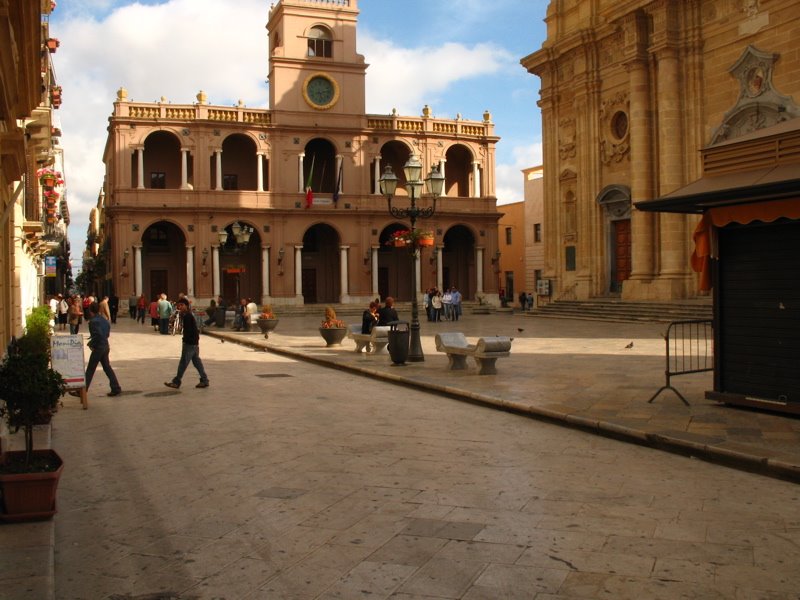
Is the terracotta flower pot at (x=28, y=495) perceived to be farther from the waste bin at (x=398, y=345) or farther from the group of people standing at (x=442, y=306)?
the group of people standing at (x=442, y=306)

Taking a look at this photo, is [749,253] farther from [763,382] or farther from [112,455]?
[112,455]

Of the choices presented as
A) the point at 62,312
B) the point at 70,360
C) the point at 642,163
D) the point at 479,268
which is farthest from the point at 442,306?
the point at 70,360

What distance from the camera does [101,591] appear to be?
4473 millimetres

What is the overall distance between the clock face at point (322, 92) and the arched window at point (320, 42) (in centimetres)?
164

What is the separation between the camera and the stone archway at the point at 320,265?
5053 centimetres

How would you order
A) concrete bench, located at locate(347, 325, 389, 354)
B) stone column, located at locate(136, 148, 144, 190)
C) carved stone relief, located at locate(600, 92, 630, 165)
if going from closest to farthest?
concrete bench, located at locate(347, 325, 389, 354)
carved stone relief, located at locate(600, 92, 630, 165)
stone column, located at locate(136, 148, 144, 190)

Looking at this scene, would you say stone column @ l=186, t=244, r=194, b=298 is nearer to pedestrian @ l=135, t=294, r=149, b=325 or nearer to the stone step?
pedestrian @ l=135, t=294, r=149, b=325

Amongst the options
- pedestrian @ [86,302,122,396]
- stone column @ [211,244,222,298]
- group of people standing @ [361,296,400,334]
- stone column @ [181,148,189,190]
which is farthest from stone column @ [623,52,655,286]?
stone column @ [181,148,189,190]

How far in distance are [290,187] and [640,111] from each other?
77.9 feet

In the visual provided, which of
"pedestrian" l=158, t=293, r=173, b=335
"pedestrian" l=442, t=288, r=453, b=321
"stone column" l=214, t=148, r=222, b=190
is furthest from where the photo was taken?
"stone column" l=214, t=148, r=222, b=190

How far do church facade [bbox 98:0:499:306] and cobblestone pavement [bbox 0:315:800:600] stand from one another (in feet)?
115

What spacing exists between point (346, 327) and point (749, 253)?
1402 centimetres

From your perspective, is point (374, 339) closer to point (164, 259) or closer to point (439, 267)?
point (439, 267)

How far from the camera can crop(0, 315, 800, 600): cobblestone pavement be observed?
4520 millimetres
